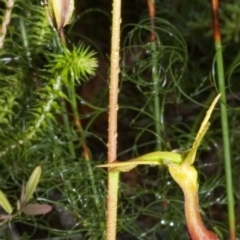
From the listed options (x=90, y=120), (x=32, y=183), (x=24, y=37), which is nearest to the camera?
(x=32, y=183)

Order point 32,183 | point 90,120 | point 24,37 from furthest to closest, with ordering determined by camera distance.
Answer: point 90,120
point 24,37
point 32,183

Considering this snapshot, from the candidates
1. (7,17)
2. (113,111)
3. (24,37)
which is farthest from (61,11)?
(24,37)

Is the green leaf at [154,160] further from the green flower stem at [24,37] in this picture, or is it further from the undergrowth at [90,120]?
the green flower stem at [24,37]

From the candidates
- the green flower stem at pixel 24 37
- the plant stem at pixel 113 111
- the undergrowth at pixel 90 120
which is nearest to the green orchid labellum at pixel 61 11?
the plant stem at pixel 113 111

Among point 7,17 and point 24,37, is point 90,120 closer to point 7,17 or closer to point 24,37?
point 24,37

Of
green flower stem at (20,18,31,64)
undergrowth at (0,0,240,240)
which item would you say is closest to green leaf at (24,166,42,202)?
undergrowth at (0,0,240,240)

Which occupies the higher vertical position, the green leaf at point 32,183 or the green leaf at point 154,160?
the green leaf at point 154,160

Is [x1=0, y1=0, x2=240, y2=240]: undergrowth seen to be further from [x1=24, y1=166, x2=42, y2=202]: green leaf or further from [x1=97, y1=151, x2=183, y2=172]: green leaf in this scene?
[x1=97, y1=151, x2=183, y2=172]: green leaf

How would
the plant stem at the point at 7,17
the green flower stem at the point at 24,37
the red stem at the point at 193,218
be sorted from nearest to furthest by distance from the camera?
the red stem at the point at 193,218, the plant stem at the point at 7,17, the green flower stem at the point at 24,37

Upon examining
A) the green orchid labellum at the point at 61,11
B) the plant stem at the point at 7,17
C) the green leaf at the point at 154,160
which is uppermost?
the plant stem at the point at 7,17

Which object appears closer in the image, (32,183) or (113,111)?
(113,111)

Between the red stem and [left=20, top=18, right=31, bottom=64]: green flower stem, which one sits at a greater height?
[left=20, top=18, right=31, bottom=64]: green flower stem

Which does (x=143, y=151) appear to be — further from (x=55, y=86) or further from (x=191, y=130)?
(x=55, y=86)

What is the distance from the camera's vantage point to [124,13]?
2.60ft
